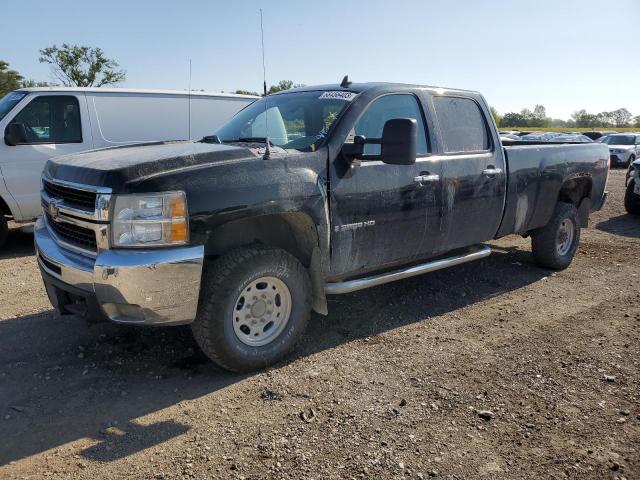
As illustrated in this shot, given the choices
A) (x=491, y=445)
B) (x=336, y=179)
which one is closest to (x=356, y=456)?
(x=491, y=445)

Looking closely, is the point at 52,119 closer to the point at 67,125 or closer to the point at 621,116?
the point at 67,125

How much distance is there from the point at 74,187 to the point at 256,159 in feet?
3.74

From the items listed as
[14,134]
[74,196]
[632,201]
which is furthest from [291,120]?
[632,201]

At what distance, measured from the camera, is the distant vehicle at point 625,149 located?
24641 millimetres

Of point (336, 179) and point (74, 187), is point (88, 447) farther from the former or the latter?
point (336, 179)

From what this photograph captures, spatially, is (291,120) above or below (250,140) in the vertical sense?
above

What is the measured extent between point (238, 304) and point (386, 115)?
6.50 ft

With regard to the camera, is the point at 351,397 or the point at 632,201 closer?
the point at 351,397

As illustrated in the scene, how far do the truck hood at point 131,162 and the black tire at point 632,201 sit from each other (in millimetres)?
9579

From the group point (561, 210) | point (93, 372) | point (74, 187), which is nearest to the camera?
point (74, 187)

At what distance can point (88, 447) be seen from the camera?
2748mm

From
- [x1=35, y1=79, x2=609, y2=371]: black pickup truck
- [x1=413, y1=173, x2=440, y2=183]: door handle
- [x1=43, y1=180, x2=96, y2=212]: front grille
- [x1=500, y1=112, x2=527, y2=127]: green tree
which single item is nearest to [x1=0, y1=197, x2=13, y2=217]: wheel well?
[x1=35, y1=79, x2=609, y2=371]: black pickup truck

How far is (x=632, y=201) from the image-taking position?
10523 mm

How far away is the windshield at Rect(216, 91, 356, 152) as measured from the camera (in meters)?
3.99
